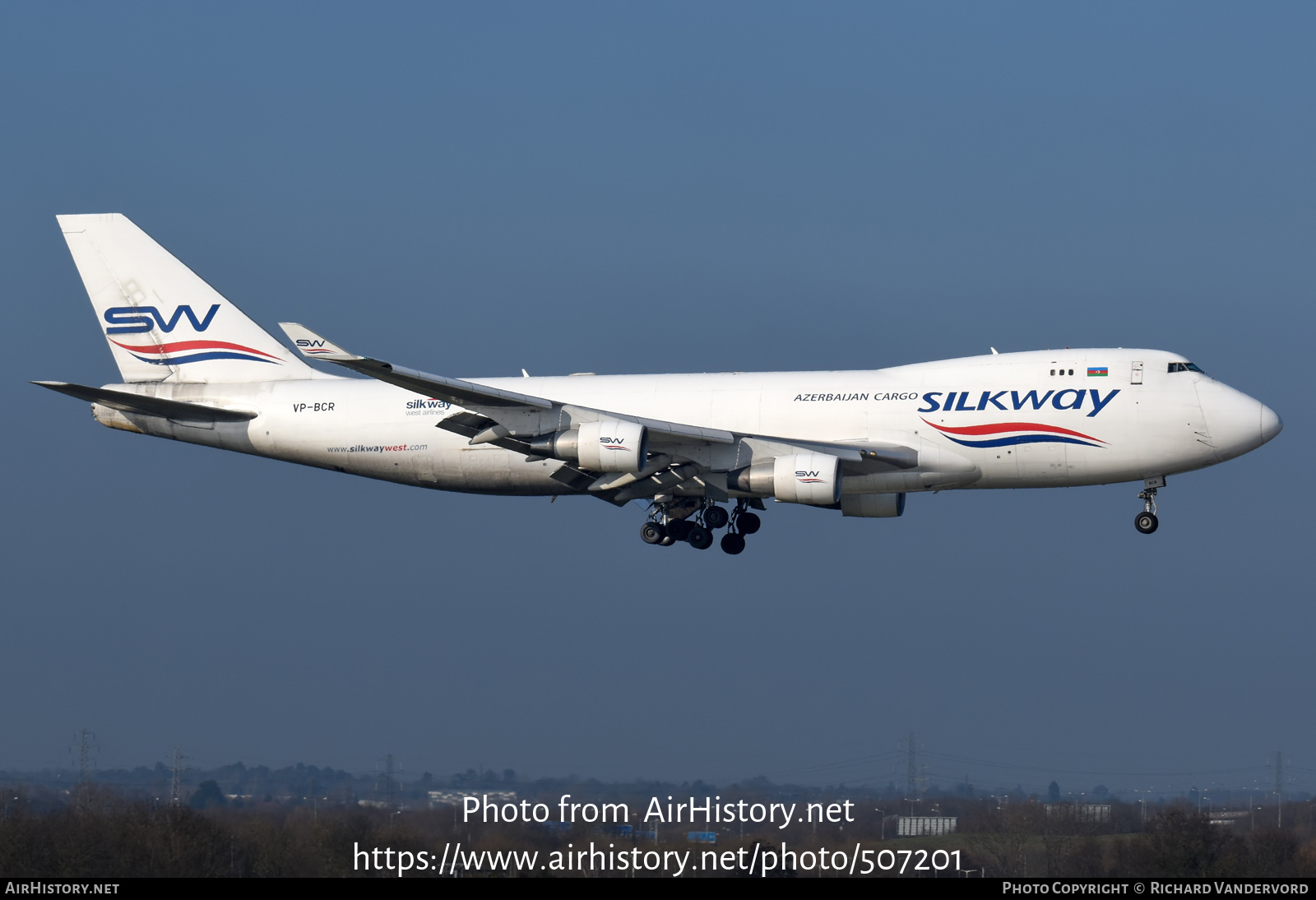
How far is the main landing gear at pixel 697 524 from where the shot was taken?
55188 mm

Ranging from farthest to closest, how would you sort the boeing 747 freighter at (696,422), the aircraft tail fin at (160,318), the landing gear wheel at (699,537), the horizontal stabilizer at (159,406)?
the aircraft tail fin at (160,318)
the landing gear wheel at (699,537)
the horizontal stabilizer at (159,406)
the boeing 747 freighter at (696,422)

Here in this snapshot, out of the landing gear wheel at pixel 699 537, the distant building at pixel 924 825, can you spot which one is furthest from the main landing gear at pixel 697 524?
the distant building at pixel 924 825

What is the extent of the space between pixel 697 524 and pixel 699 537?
47cm

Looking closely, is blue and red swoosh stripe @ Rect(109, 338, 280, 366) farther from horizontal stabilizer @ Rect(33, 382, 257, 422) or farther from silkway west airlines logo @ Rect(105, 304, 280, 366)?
horizontal stabilizer @ Rect(33, 382, 257, 422)

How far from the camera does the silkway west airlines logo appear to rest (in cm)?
5825

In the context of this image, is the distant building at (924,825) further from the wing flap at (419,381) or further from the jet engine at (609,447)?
the wing flap at (419,381)

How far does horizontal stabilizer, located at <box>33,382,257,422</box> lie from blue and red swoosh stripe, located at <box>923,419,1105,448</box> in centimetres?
2299

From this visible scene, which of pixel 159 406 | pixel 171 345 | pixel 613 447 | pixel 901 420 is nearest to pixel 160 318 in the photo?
pixel 171 345

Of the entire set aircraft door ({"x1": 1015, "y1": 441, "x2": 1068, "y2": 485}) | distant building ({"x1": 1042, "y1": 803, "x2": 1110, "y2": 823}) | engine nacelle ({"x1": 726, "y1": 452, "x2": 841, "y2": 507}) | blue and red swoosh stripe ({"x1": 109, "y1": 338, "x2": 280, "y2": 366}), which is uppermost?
blue and red swoosh stripe ({"x1": 109, "y1": 338, "x2": 280, "y2": 366})

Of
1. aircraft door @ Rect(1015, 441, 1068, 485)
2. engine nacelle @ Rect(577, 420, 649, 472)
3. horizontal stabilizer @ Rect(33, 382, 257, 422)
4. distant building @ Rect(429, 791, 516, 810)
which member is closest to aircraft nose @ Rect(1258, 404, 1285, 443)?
aircraft door @ Rect(1015, 441, 1068, 485)

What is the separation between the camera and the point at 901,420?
51.5 meters

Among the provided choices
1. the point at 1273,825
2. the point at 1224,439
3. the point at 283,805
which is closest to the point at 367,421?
the point at 283,805

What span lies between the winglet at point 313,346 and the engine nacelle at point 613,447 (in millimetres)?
7669
